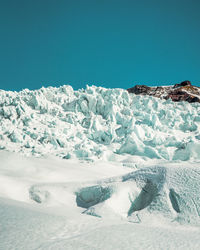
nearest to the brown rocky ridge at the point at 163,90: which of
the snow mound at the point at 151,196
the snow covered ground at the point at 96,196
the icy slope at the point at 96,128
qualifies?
the icy slope at the point at 96,128

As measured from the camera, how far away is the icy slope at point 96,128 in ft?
26.7

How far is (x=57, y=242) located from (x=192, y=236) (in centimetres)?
126

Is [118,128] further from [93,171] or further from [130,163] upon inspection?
[93,171]

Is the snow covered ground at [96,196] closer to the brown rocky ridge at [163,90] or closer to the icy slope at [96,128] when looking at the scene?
the icy slope at [96,128]

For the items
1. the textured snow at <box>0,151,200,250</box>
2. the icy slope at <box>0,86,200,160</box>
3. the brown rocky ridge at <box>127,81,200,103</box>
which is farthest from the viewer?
the brown rocky ridge at <box>127,81,200,103</box>

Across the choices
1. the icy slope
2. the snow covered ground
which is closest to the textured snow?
the snow covered ground

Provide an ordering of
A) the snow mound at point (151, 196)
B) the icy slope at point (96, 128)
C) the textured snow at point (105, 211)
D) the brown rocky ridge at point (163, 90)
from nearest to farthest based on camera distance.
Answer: the textured snow at point (105, 211) → the snow mound at point (151, 196) → the icy slope at point (96, 128) → the brown rocky ridge at point (163, 90)

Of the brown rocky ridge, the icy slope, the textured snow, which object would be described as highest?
the brown rocky ridge

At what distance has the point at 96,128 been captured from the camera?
11.5m

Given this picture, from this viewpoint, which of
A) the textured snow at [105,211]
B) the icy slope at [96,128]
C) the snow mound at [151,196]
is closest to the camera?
the textured snow at [105,211]

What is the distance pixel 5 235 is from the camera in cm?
173

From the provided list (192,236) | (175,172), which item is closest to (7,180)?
(175,172)

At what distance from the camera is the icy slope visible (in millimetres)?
8133

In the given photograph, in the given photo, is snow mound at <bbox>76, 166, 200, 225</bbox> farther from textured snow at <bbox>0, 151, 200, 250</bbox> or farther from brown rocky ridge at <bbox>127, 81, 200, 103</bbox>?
brown rocky ridge at <bbox>127, 81, 200, 103</bbox>
